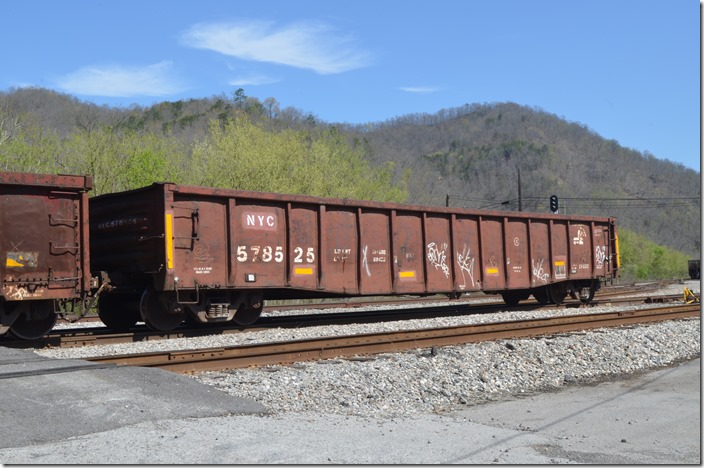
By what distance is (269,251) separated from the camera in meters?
15.5

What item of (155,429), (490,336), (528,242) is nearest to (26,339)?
(155,429)

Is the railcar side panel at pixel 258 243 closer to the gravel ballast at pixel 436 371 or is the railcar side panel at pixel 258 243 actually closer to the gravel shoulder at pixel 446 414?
the gravel ballast at pixel 436 371

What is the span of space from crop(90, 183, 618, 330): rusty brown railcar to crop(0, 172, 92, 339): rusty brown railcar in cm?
146

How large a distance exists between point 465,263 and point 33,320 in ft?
36.5

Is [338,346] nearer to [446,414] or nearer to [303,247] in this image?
[446,414]

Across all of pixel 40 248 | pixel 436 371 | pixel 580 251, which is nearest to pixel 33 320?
pixel 40 248

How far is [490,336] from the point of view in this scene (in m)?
13.0

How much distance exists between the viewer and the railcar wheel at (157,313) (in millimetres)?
14242

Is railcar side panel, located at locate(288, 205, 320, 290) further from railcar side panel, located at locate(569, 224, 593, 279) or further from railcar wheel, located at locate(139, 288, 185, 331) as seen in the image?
railcar side panel, located at locate(569, 224, 593, 279)

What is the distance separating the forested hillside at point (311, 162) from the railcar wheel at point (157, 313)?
18.0 m

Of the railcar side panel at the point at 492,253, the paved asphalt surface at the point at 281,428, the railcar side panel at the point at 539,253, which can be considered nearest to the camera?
the paved asphalt surface at the point at 281,428

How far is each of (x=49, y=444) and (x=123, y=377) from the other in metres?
2.18

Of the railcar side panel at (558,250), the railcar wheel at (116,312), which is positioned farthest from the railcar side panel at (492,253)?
the railcar wheel at (116,312)

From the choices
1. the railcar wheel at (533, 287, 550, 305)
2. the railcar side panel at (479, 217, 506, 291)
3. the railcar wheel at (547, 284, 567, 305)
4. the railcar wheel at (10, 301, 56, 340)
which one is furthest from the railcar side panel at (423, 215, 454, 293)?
the railcar wheel at (10, 301, 56, 340)
